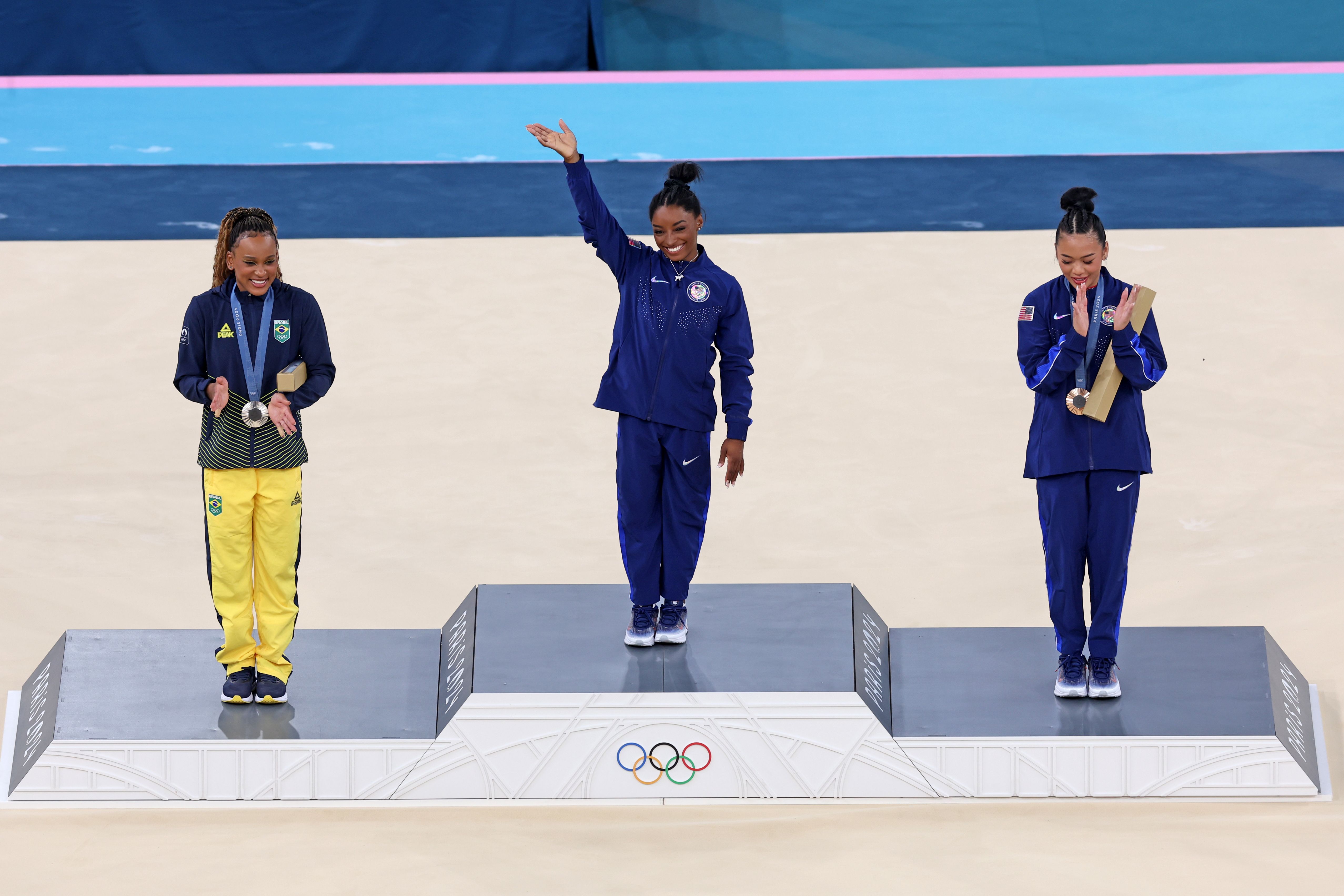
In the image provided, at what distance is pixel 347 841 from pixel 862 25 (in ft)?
35.3

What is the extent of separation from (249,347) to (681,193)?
4.31 ft

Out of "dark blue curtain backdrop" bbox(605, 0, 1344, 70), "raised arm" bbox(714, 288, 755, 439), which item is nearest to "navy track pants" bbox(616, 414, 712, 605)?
"raised arm" bbox(714, 288, 755, 439)

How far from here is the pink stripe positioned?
14.0m

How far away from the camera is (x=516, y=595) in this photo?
19.2 ft

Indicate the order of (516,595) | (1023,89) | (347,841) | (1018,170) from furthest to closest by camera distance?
1. (1023,89)
2. (1018,170)
3. (516,595)
4. (347,841)

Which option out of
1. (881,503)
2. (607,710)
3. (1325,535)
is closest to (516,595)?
(607,710)

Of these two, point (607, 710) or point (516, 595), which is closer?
point (607, 710)

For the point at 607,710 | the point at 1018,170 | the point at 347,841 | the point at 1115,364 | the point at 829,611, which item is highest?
the point at 1018,170

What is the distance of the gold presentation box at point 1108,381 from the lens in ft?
16.4

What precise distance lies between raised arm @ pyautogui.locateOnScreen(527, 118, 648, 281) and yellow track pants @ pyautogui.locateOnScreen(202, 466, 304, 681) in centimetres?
112

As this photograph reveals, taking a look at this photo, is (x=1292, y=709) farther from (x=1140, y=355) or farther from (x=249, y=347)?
(x=249, y=347)

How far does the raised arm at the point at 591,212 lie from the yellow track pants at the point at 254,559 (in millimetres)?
1124

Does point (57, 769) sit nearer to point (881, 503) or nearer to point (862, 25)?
point (881, 503)

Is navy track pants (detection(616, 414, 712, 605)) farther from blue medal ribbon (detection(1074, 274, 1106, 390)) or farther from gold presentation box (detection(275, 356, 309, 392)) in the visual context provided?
blue medal ribbon (detection(1074, 274, 1106, 390))
